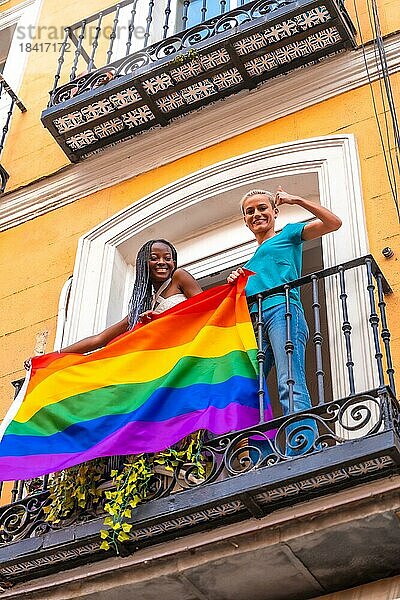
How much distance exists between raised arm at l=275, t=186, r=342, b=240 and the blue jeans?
0.61 meters

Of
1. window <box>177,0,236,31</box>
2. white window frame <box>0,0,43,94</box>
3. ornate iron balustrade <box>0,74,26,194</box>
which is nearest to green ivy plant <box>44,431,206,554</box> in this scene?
ornate iron balustrade <box>0,74,26,194</box>

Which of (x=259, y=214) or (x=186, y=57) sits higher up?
(x=186, y=57)

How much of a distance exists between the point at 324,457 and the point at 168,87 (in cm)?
458

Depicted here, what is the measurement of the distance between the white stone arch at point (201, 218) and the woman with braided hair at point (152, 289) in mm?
681

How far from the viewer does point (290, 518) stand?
562cm

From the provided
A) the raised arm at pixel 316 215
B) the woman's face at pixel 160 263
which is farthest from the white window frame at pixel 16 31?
the raised arm at pixel 316 215

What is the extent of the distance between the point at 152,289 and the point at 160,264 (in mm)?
179

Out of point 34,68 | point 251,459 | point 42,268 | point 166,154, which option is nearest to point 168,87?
point 166,154

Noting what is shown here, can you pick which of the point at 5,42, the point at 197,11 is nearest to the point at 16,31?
the point at 5,42

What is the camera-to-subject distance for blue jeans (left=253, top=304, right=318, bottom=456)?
18.9 ft

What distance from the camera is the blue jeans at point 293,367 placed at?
18.9 ft

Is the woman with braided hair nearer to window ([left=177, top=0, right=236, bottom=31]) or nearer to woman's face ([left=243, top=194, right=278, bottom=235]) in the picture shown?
woman's face ([left=243, top=194, right=278, bottom=235])

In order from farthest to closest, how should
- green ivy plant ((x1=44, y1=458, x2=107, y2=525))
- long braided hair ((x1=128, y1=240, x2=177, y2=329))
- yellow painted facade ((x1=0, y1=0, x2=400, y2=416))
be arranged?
1. yellow painted facade ((x1=0, y1=0, x2=400, y2=416))
2. long braided hair ((x1=128, y1=240, x2=177, y2=329))
3. green ivy plant ((x1=44, y1=458, x2=107, y2=525))

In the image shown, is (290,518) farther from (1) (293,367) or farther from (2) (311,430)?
(1) (293,367)
